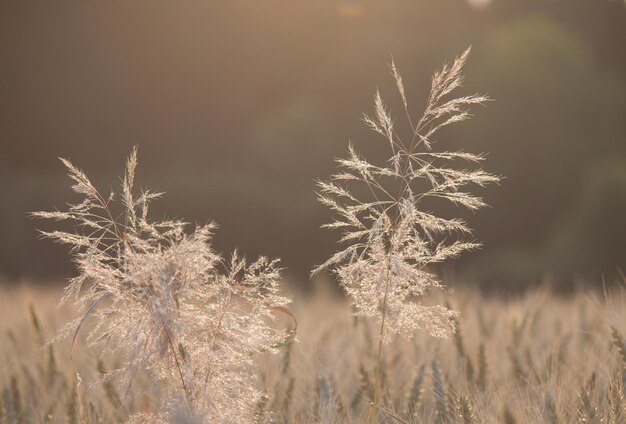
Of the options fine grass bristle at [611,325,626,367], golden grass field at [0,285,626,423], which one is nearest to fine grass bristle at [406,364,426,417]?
golden grass field at [0,285,626,423]

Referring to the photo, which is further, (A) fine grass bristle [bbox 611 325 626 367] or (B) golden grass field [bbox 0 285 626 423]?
(A) fine grass bristle [bbox 611 325 626 367]

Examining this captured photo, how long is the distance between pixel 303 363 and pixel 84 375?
A: 565 mm

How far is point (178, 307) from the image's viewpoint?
888 millimetres

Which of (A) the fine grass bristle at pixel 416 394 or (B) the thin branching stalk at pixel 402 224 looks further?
(A) the fine grass bristle at pixel 416 394

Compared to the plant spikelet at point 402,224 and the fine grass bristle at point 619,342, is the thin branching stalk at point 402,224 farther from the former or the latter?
the fine grass bristle at point 619,342

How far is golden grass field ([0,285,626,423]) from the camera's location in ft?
3.90

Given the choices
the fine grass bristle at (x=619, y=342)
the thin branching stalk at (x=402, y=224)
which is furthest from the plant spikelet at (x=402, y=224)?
the fine grass bristle at (x=619, y=342)

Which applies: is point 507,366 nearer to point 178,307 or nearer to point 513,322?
point 513,322

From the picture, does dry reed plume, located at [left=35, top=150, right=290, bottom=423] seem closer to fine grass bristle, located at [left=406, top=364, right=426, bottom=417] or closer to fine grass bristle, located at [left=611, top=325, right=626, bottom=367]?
fine grass bristle, located at [left=406, top=364, right=426, bottom=417]

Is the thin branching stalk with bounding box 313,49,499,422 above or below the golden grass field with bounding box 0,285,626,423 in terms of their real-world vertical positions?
above

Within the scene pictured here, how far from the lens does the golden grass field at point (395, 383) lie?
1.19 meters

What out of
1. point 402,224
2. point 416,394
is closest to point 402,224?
point 402,224

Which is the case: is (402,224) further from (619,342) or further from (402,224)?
(619,342)

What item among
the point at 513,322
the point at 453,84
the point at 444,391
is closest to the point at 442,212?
the point at 513,322
